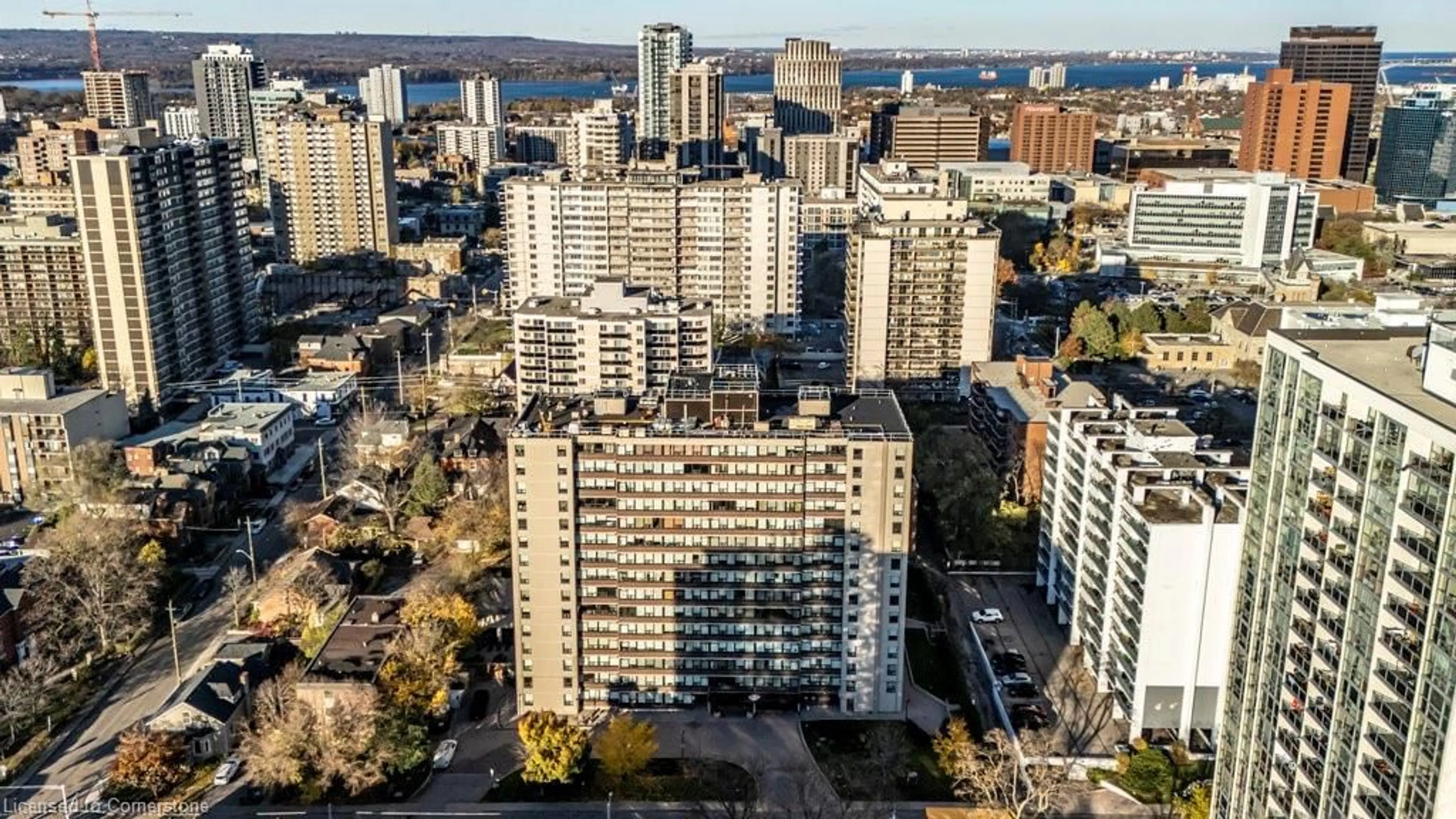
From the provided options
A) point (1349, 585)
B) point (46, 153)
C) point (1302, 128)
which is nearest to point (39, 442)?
point (1349, 585)

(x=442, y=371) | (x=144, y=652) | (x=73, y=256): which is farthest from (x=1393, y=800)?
(x=73, y=256)

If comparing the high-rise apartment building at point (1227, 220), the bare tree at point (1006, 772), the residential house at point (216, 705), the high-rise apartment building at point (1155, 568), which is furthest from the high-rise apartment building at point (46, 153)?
the high-rise apartment building at point (1227, 220)

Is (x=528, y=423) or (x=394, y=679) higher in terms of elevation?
(x=528, y=423)

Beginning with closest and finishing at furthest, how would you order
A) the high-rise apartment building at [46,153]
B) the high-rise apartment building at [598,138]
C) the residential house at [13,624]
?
1. the residential house at [13,624]
2. the high-rise apartment building at [46,153]
3. the high-rise apartment building at [598,138]

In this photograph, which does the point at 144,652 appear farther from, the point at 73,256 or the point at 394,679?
the point at 73,256

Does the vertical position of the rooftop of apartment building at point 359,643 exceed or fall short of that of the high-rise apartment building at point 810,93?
it falls short

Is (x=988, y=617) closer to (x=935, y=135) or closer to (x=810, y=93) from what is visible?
(x=935, y=135)

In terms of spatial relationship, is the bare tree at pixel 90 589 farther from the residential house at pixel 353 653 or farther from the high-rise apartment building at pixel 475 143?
the high-rise apartment building at pixel 475 143
